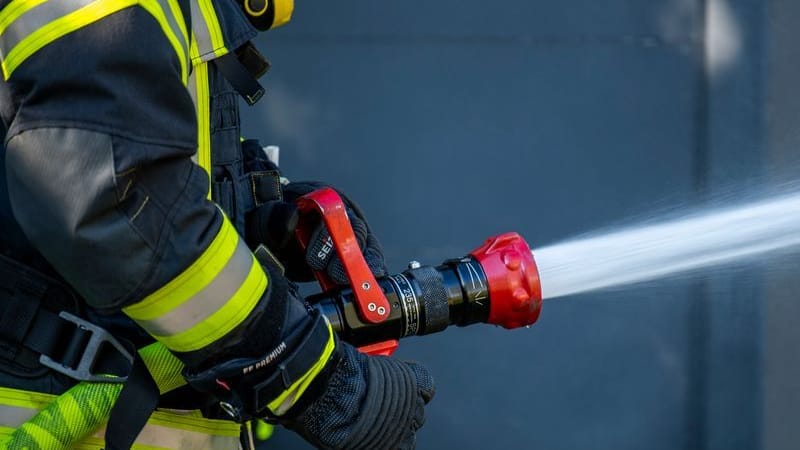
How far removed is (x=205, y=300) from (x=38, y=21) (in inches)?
18.1

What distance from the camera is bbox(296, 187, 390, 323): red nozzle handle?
6.33 ft

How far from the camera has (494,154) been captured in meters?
3.62

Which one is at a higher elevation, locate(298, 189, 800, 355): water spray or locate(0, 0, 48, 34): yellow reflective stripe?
locate(298, 189, 800, 355): water spray

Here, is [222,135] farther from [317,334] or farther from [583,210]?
[583,210]

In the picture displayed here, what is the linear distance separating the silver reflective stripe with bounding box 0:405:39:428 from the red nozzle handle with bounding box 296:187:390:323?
0.60 meters

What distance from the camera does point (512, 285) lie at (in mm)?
2098

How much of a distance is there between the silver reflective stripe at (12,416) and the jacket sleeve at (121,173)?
→ 0.30 m

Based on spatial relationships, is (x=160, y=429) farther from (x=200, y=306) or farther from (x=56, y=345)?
(x=200, y=306)

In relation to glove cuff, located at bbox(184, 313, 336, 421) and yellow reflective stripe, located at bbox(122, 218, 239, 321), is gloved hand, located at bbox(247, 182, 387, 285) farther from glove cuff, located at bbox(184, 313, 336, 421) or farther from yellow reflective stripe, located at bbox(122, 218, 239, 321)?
yellow reflective stripe, located at bbox(122, 218, 239, 321)

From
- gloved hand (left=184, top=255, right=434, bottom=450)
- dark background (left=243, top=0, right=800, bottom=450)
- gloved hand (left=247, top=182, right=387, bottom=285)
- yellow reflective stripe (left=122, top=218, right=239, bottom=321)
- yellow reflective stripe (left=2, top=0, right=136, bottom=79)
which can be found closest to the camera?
yellow reflective stripe (left=2, top=0, right=136, bottom=79)

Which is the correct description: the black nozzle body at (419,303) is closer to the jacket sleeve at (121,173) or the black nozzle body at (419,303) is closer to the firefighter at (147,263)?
the firefighter at (147,263)

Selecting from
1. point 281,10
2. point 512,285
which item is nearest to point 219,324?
point 512,285

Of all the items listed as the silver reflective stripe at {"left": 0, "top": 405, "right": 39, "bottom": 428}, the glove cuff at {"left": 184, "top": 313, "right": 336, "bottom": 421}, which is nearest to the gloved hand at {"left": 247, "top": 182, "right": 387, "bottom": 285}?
the glove cuff at {"left": 184, "top": 313, "right": 336, "bottom": 421}

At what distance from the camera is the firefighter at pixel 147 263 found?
143 cm
